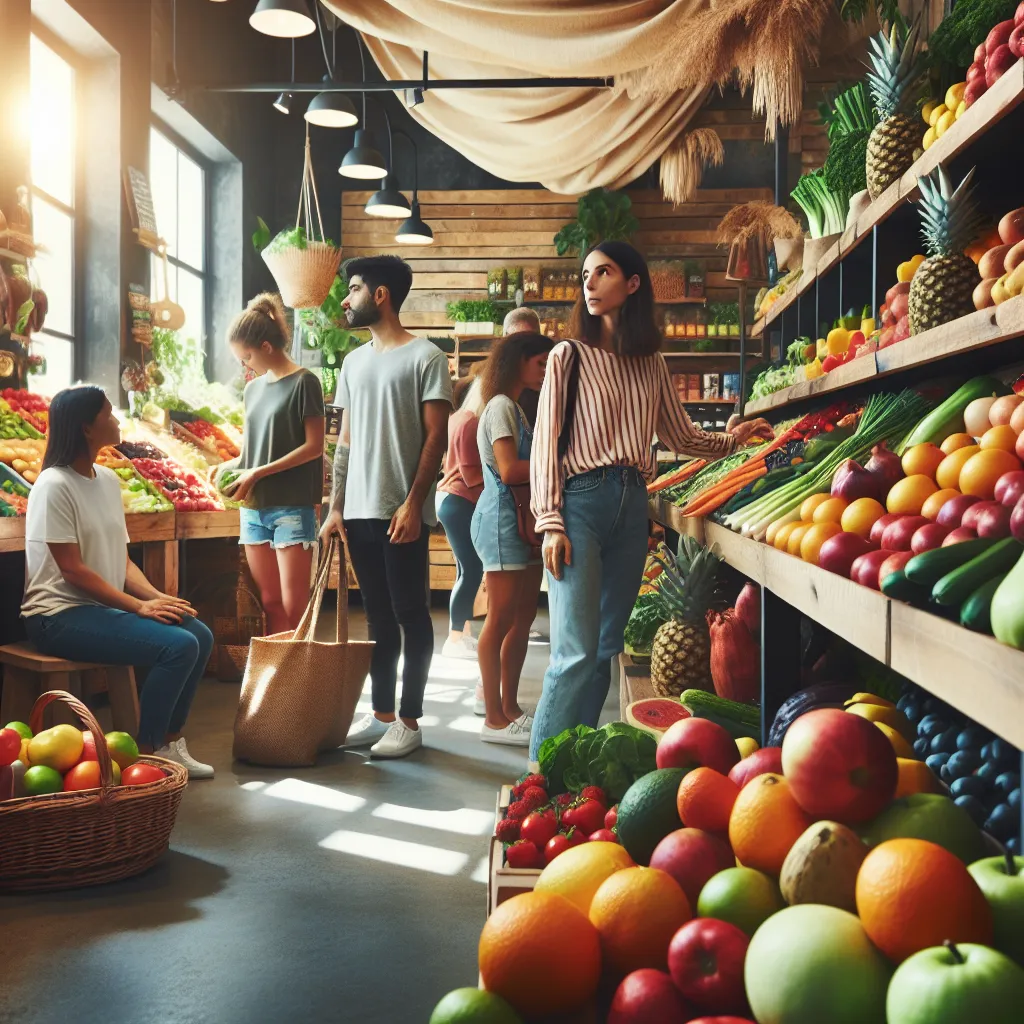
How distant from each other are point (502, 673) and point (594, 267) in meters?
1.90

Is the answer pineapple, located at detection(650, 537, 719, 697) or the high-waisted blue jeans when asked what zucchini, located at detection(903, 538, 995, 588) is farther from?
pineapple, located at detection(650, 537, 719, 697)

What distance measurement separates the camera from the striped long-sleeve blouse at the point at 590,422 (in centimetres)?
281

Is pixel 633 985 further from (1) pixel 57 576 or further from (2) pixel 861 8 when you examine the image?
(2) pixel 861 8

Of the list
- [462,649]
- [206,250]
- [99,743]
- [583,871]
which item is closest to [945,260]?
[583,871]

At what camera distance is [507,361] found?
3895 millimetres

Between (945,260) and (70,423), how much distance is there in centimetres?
260

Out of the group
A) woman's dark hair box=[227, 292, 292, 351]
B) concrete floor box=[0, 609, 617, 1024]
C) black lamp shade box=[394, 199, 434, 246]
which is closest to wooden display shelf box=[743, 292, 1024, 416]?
concrete floor box=[0, 609, 617, 1024]

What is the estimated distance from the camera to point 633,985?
1207 millimetres

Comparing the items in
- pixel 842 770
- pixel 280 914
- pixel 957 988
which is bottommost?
pixel 280 914

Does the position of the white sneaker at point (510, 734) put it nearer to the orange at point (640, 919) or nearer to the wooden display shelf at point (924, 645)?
the wooden display shelf at point (924, 645)

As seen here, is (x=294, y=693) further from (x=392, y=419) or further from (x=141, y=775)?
(x=392, y=419)

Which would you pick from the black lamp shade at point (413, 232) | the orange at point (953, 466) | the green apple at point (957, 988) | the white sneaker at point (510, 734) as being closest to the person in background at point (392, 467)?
the white sneaker at point (510, 734)

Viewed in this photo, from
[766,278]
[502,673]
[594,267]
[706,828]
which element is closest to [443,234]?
[766,278]

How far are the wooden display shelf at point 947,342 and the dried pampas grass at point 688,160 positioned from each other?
14.9ft
